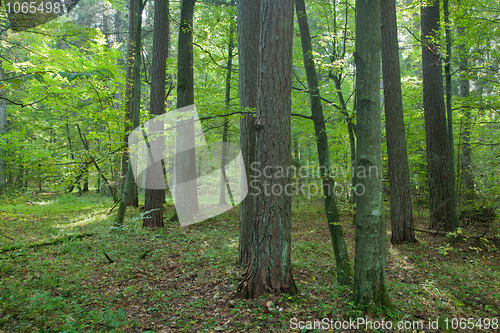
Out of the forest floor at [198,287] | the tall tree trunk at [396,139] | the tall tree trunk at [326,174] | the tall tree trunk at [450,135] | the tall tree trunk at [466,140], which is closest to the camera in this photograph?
the forest floor at [198,287]

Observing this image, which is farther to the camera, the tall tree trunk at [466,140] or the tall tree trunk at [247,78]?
the tall tree trunk at [466,140]

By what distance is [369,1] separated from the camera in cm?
321

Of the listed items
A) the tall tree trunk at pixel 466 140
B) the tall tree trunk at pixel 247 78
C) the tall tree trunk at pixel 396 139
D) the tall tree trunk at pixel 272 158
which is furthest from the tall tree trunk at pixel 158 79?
the tall tree trunk at pixel 466 140

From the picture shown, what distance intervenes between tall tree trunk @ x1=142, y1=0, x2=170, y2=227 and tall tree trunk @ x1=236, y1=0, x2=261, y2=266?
4252 mm

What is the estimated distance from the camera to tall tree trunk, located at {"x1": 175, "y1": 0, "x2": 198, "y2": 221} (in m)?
8.69

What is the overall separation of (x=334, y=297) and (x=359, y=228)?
4.43 ft

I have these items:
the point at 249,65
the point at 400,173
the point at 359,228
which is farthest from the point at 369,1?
the point at 400,173

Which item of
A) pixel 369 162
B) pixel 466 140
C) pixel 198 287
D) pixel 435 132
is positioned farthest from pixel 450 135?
pixel 198 287

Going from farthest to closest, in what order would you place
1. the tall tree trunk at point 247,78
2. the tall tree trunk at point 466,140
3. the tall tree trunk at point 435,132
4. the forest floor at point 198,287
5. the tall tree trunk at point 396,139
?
the tall tree trunk at point 435,132 < the tall tree trunk at point 466,140 < the tall tree trunk at point 396,139 < the tall tree trunk at point 247,78 < the forest floor at point 198,287

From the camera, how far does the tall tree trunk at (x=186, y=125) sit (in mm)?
8688

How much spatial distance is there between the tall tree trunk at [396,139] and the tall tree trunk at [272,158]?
4575 mm

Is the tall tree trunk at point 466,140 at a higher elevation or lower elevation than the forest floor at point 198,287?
higher

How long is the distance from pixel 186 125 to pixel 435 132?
7.96 metres

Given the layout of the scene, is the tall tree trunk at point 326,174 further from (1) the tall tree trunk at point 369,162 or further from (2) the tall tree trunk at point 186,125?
(2) the tall tree trunk at point 186,125
